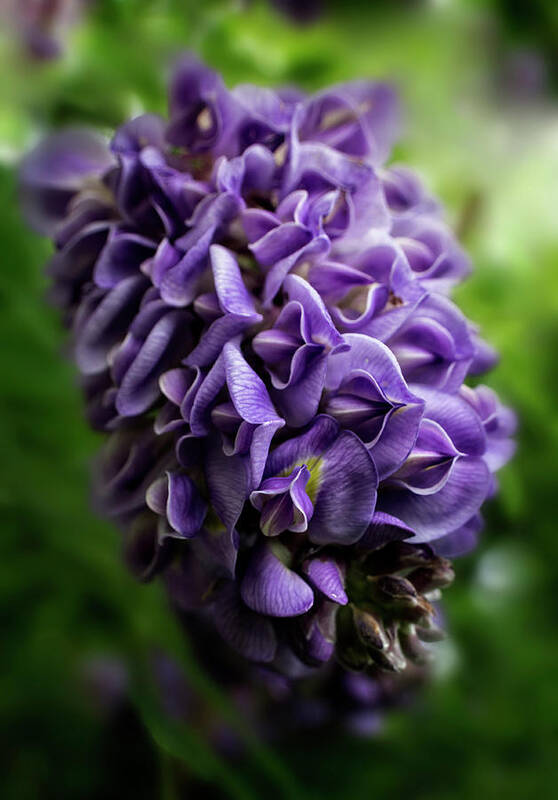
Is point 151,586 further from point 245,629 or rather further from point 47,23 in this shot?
point 47,23

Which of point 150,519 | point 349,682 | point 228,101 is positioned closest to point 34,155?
point 228,101

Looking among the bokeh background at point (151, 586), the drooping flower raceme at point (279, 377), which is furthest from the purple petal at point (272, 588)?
the bokeh background at point (151, 586)

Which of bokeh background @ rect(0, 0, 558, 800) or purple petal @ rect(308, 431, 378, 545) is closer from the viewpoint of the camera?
purple petal @ rect(308, 431, 378, 545)

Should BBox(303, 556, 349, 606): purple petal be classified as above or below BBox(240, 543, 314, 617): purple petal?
above

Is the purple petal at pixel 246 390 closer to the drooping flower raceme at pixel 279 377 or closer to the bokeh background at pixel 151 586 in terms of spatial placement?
the drooping flower raceme at pixel 279 377

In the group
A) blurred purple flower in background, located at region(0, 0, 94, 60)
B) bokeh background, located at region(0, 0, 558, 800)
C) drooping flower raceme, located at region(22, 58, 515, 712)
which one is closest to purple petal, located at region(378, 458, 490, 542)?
drooping flower raceme, located at region(22, 58, 515, 712)

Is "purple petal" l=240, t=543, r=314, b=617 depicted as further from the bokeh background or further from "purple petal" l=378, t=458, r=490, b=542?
the bokeh background
